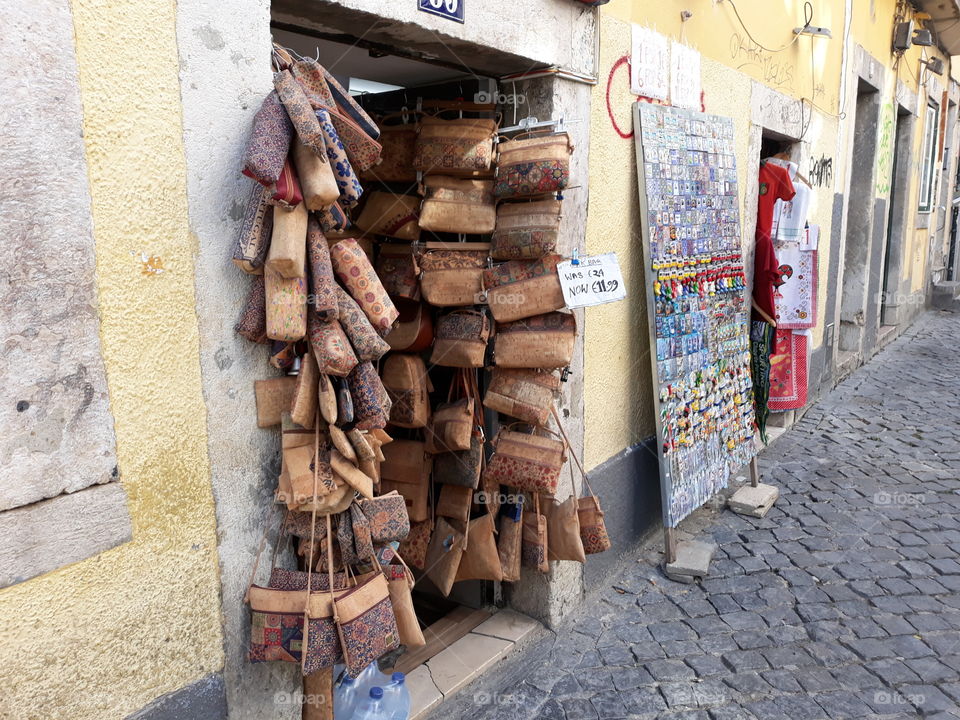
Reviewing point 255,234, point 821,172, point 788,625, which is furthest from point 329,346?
point 821,172

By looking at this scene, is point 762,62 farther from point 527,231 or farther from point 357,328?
point 357,328

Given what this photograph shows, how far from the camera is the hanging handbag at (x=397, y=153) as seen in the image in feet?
10.9

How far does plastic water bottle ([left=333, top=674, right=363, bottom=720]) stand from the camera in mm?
2777

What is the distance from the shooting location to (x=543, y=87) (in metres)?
3.24

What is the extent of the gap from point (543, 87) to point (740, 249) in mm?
2250

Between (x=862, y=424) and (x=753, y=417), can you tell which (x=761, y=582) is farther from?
(x=862, y=424)

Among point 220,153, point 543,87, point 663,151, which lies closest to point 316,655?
point 220,153

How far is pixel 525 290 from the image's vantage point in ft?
10.1

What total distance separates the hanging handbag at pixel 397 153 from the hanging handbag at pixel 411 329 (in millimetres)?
590

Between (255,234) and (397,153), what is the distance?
1.46m

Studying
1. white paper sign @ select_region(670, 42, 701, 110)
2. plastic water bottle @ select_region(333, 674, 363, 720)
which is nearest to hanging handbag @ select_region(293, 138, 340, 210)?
plastic water bottle @ select_region(333, 674, 363, 720)

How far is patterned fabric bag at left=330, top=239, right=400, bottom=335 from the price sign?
92 centimetres

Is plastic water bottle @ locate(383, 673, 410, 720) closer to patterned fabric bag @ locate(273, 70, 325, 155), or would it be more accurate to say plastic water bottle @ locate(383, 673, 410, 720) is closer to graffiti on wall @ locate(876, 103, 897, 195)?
patterned fabric bag @ locate(273, 70, 325, 155)

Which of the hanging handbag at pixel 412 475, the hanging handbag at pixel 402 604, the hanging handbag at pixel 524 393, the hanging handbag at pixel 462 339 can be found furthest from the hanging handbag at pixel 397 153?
the hanging handbag at pixel 402 604
